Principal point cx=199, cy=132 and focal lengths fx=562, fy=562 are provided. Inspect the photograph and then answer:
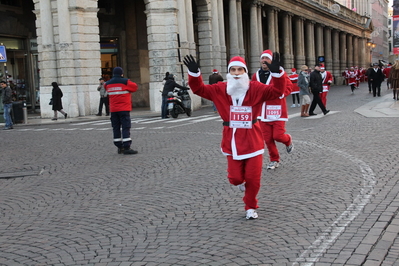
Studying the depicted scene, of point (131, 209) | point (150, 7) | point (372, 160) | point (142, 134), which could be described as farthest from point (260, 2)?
point (131, 209)

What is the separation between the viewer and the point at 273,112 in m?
8.91

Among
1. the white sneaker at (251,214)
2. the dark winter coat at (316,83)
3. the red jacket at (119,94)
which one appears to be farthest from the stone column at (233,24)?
the white sneaker at (251,214)

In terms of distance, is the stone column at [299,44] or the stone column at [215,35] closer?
the stone column at [215,35]

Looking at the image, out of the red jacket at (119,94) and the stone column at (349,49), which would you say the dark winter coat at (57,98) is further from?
the stone column at (349,49)

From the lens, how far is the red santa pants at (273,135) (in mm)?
8859

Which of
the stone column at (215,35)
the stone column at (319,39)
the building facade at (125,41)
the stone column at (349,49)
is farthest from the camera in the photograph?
the stone column at (349,49)

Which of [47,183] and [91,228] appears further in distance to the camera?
[47,183]

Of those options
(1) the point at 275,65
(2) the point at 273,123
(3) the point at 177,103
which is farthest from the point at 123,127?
(3) the point at 177,103

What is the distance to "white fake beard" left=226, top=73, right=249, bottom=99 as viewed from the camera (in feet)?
19.0

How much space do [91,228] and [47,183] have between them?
3.18m

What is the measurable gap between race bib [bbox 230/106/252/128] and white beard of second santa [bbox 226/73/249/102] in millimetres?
→ 138

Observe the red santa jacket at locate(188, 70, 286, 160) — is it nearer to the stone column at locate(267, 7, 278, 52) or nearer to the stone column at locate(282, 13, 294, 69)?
the stone column at locate(267, 7, 278, 52)

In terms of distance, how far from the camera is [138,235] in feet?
17.7

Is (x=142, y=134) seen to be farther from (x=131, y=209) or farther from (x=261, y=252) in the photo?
(x=261, y=252)
